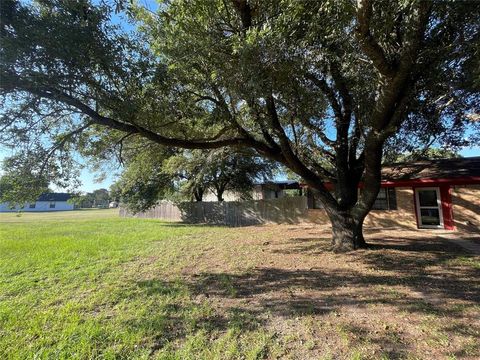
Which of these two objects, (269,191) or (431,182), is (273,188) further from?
(431,182)

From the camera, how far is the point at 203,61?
5785mm

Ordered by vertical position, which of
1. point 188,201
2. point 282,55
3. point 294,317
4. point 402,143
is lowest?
point 294,317

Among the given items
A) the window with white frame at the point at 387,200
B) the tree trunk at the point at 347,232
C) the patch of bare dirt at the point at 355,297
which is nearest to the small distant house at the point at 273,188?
the window with white frame at the point at 387,200

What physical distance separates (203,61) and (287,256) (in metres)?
5.29

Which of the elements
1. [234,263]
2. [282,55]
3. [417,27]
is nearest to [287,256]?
[234,263]

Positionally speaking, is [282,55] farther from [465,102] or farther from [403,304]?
[465,102]

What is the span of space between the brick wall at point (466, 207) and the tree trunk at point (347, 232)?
6187 millimetres

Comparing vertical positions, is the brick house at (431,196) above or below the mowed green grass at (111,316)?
above

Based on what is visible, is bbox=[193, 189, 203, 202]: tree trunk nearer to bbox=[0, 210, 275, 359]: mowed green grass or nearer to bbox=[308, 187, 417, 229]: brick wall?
bbox=[308, 187, 417, 229]: brick wall

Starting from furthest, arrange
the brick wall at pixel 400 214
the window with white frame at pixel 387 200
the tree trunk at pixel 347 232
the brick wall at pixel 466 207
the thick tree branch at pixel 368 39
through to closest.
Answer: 1. the window with white frame at pixel 387 200
2. the brick wall at pixel 400 214
3. the brick wall at pixel 466 207
4. the tree trunk at pixel 347 232
5. the thick tree branch at pixel 368 39

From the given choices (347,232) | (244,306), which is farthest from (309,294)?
(347,232)

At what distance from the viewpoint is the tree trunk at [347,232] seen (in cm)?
819

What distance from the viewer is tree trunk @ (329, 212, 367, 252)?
8.19 meters

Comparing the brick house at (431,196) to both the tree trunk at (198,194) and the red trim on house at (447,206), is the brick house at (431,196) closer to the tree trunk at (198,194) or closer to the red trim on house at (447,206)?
the red trim on house at (447,206)
